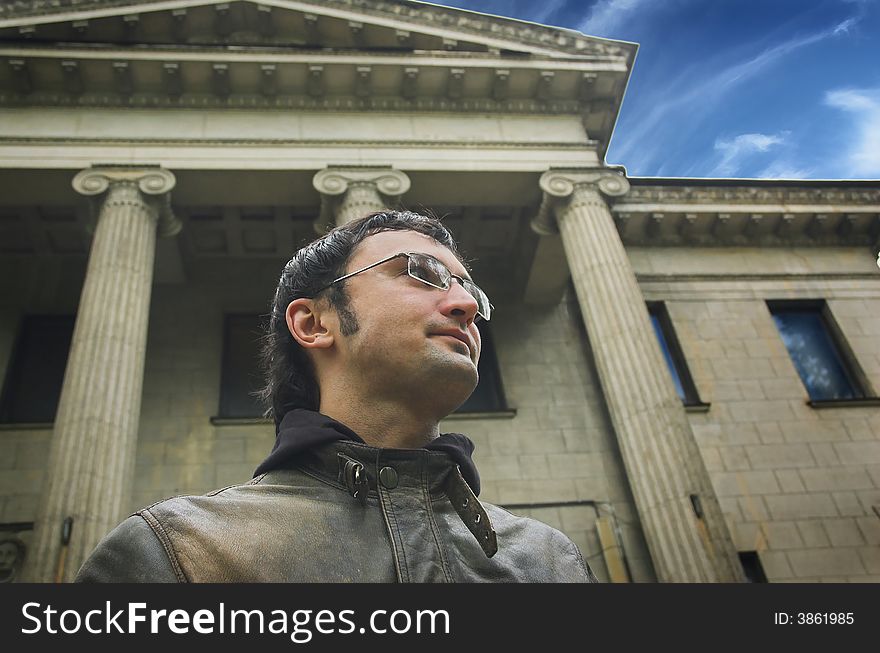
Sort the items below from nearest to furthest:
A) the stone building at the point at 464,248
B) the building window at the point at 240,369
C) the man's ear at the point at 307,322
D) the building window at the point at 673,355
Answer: the man's ear at the point at 307,322 → the stone building at the point at 464,248 → the building window at the point at 240,369 → the building window at the point at 673,355

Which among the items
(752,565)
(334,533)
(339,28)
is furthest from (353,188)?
(334,533)

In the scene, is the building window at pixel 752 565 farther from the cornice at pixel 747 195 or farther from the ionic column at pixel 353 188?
the ionic column at pixel 353 188

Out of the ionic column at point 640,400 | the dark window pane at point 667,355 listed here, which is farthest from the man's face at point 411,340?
the dark window pane at point 667,355

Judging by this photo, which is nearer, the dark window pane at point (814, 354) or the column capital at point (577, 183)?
the column capital at point (577, 183)

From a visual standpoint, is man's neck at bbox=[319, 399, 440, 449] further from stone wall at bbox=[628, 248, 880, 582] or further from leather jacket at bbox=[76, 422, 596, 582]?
stone wall at bbox=[628, 248, 880, 582]

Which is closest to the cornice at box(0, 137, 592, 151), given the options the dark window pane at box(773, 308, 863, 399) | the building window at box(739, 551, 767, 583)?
the dark window pane at box(773, 308, 863, 399)

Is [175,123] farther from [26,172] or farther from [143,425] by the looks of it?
[143,425]

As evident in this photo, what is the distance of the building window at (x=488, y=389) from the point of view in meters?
14.5

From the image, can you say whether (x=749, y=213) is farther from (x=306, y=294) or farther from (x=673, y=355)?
(x=306, y=294)

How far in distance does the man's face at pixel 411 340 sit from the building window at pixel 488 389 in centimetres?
1197

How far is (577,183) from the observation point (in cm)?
1299

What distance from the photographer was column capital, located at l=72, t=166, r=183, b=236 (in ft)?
38.4
